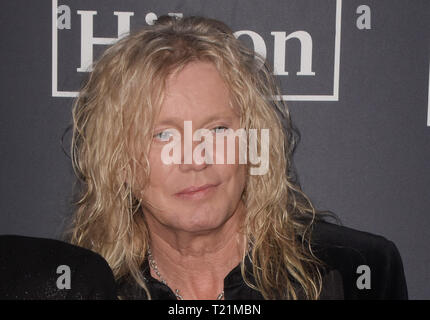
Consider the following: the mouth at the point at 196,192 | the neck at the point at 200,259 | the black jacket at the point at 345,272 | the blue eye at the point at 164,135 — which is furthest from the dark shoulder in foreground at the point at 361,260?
the blue eye at the point at 164,135

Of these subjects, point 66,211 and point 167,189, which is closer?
point 167,189

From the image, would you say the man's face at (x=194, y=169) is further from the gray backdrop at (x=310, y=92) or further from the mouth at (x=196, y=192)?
the gray backdrop at (x=310, y=92)

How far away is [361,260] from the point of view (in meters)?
1.20

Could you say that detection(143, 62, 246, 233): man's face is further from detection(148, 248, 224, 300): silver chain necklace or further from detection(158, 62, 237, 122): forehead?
detection(148, 248, 224, 300): silver chain necklace

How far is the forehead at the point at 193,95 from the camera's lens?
3.42 feet

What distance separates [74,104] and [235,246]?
1.52 feet

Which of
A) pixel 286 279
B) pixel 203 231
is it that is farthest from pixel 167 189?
pixel 286 279

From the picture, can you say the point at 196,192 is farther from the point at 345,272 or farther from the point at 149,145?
the point at 345,272

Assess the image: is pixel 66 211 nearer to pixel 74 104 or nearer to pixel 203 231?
pixel 74 104

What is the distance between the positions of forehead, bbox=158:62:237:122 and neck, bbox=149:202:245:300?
244 millimetres

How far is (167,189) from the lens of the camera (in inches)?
42.5

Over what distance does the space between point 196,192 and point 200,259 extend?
187 mm
